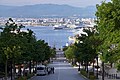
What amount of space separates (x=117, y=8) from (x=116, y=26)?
1.00 meters

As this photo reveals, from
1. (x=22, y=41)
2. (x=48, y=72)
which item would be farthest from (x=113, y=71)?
(x=22, y=41)

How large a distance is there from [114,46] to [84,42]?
114 feet

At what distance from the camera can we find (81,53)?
207ft

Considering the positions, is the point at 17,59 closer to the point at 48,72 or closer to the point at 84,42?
the point at 84,42

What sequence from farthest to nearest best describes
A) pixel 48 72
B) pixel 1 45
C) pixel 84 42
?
pixel 48 72 < pixel 84 42 < pixel 1 45

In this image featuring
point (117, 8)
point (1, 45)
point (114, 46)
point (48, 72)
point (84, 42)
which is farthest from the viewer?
point (48, 72)

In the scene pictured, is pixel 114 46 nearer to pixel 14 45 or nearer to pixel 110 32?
pixel 110 32

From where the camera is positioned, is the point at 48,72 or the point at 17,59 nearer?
the point at 17,59

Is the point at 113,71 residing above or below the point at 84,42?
below

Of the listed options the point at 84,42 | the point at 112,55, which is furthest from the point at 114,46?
the point at 84,42

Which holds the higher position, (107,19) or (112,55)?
(107,19)

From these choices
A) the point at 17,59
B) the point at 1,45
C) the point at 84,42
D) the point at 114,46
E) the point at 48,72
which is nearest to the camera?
the point at 114,46

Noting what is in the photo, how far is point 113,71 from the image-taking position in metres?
63.6

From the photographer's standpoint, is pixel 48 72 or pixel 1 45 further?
pixel 48 72
